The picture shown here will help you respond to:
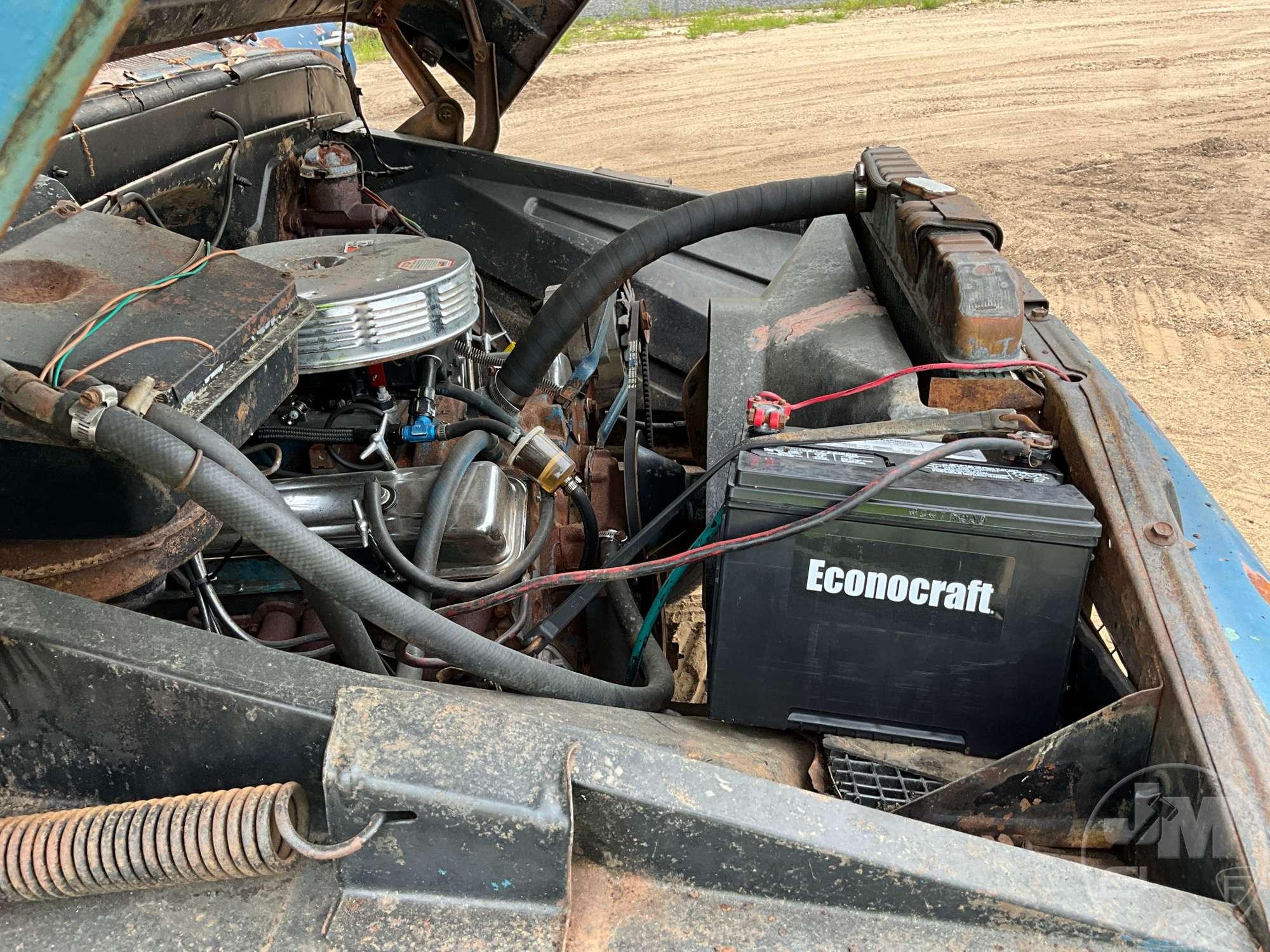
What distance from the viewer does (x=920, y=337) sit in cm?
174

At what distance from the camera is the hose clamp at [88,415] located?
1006 millimetres

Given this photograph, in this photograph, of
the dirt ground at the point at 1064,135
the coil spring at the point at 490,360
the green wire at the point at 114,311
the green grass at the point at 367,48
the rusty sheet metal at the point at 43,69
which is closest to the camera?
the rusty sheet metal at the point at 43,69

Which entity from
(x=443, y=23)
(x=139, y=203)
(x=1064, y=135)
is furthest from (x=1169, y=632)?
(x=1064, y=135)

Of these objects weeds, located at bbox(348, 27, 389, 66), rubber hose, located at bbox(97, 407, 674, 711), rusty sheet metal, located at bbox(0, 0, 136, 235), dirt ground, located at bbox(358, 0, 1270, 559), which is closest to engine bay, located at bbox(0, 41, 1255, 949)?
rubber hose, located at bbox(97, 407, 674, 711)

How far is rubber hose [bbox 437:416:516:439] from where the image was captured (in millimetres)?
1771

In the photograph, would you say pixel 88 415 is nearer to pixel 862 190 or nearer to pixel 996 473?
pixel 996 473

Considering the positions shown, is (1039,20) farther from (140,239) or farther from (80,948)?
(80,948)

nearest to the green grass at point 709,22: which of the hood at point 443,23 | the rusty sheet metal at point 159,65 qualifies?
the hood at point 443,23

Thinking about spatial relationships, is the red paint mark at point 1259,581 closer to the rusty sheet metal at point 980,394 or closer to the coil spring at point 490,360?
the rusty sheet metal at point 980,394

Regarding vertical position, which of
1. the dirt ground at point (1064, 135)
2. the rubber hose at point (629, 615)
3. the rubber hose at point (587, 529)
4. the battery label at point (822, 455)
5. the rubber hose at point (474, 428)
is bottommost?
the dirt ground at point (1064, 135)

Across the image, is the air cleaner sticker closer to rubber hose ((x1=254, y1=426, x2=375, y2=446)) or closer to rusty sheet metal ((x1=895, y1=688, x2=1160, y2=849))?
rubber hose ((x1=254, y1=426, x2=375, y2=446))

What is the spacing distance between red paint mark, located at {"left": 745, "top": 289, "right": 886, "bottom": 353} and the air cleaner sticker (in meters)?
0.61

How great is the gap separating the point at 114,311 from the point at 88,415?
11.9 inches

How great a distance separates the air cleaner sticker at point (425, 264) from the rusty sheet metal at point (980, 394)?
927 millimetres
